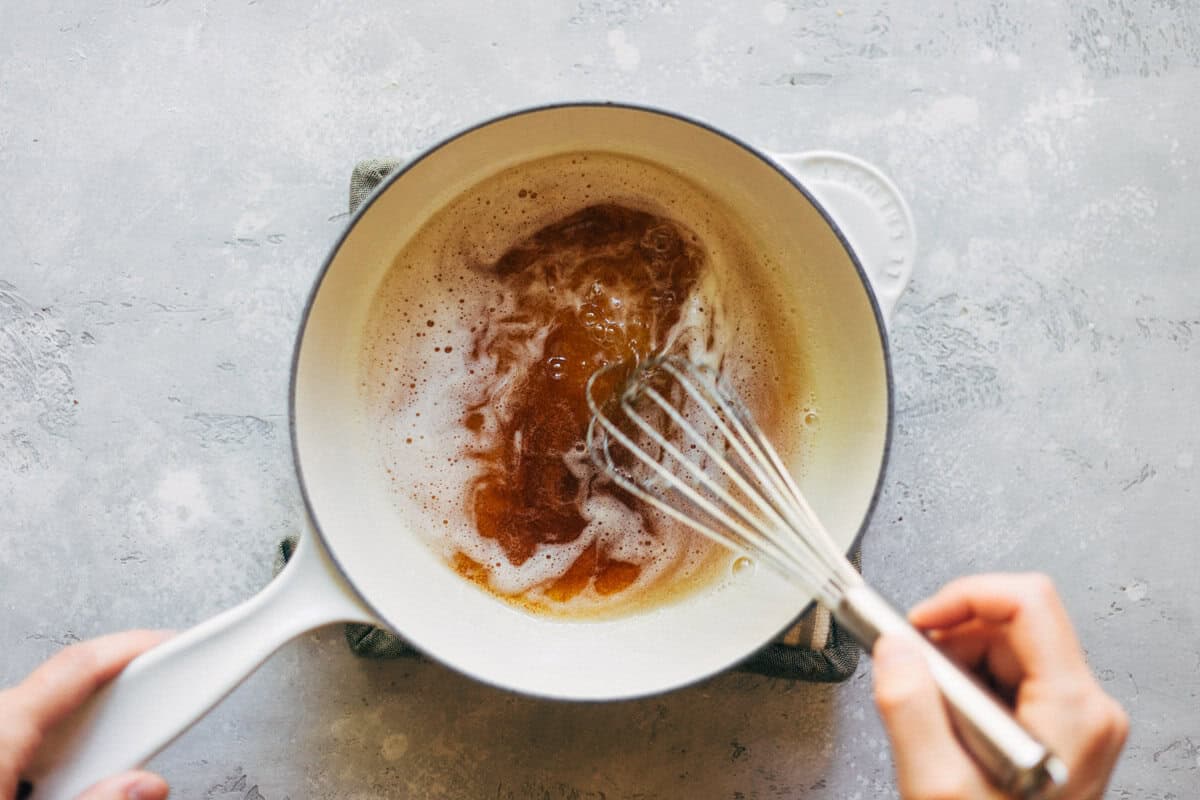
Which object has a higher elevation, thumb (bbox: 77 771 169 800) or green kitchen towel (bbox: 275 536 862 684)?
thumb (bbox: 77 771 169 800)

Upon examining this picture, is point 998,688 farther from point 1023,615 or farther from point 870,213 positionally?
point 870,213

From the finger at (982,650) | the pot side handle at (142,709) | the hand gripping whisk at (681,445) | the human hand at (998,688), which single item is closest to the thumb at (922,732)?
the human hand at (998,688)

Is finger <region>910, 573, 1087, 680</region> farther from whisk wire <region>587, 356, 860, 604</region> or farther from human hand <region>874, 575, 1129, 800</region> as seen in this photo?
whisk wire <region>587, 356, 860, 604</region>

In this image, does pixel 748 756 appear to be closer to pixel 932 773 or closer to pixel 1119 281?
pixel 932 773

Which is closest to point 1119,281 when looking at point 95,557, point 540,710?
point 540,710

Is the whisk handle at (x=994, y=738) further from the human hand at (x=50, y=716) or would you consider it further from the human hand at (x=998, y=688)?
the human hand at (x=50, y=716)

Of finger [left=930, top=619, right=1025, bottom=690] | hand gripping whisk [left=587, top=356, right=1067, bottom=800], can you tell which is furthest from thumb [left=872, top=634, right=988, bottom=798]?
hand gripping whisk [left=587, top=356, right=1067, bottom=800]

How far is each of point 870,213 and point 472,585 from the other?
447 millimetres

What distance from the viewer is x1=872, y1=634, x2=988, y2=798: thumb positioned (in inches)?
17.9

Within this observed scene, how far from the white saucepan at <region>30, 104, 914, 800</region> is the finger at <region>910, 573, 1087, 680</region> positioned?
9 centimetres

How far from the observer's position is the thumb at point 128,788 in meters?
0.53

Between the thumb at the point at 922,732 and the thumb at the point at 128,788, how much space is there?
0.43 metres

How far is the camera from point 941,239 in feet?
2.61

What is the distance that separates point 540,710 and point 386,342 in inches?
13.5
